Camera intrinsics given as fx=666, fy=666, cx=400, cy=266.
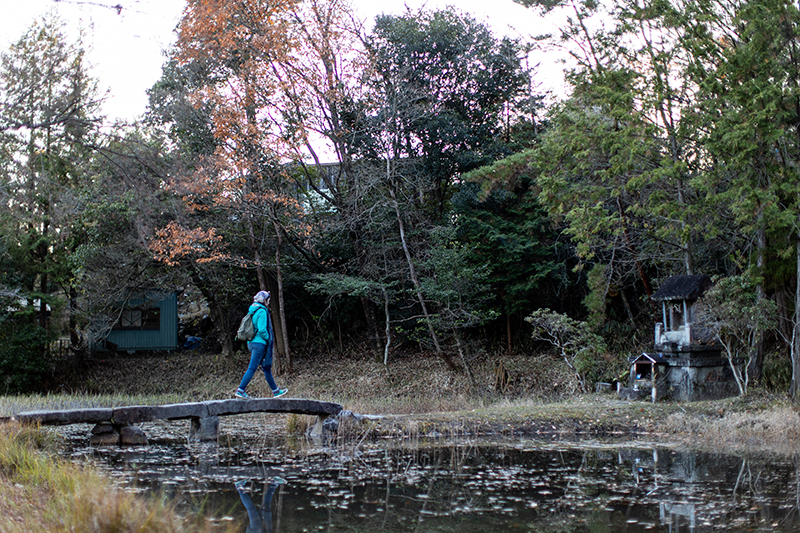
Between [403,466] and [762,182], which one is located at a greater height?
[762,182]

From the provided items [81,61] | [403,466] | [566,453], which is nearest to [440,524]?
[403,466]

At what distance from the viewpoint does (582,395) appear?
595 inches

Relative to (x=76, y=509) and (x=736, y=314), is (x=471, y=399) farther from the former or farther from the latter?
(x=76, y=509)

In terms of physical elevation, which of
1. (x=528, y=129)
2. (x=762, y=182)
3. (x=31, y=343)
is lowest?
(x=31, y=343)

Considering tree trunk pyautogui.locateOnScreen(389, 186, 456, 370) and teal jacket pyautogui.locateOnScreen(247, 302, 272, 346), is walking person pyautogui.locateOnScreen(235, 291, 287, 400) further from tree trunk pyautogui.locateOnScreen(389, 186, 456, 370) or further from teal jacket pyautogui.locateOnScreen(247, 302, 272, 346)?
tree trunk pyautogui.locateOnScreen(389, 186, 456, 370)

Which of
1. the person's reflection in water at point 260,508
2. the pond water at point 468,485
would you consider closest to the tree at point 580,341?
the pond water at point 468,485

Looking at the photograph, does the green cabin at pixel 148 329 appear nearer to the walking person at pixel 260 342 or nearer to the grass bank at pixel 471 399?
the grass bank at pixel 471 399

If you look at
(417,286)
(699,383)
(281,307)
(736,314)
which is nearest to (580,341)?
(699,383)

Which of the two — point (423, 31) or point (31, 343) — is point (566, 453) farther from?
point (31, 343)

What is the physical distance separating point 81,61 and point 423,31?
48.3 feet

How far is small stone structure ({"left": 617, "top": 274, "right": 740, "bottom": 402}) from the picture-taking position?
12930 millimetres

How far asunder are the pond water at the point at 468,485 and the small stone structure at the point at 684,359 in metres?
4.16

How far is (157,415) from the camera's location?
32.7 feet

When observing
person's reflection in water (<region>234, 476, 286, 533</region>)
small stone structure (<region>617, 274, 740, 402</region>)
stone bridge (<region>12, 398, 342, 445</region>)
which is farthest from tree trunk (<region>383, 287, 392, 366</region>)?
person's reflection in water (<region>234, 476, 286, 533</region>)
